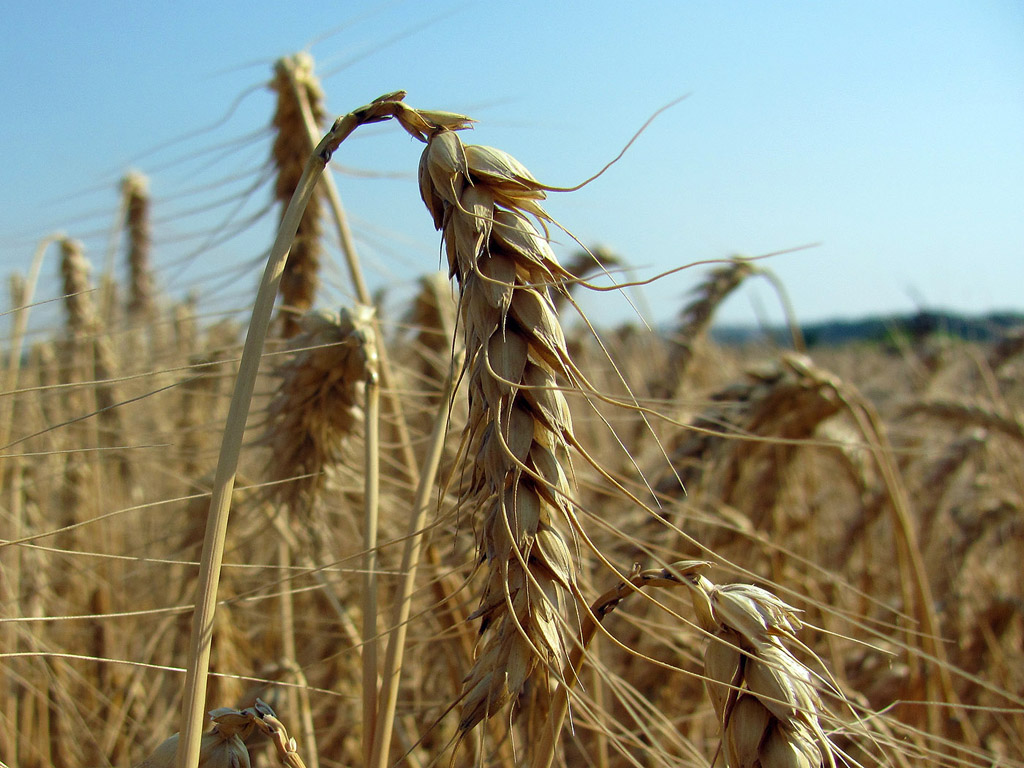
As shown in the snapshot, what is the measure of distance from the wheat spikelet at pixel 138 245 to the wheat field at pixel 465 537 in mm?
21

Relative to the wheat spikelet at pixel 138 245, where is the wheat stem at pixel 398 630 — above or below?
below

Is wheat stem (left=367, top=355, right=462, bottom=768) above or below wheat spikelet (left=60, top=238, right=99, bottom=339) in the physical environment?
below

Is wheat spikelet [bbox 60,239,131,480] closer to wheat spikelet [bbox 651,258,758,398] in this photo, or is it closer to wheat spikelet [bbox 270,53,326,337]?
wheat spikelet [bbox 270,53,326,337]

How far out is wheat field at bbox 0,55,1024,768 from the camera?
516 millimetres

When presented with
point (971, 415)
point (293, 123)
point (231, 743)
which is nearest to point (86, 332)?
point (293, 123)

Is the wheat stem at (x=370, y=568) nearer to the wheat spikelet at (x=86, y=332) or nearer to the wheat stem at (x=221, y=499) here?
the wheat stem at (x=221, y=499)

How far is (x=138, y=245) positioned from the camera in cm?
335

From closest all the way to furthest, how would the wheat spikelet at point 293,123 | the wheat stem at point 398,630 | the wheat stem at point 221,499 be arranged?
1. the wheat stem at point 221,499
2. the wheat stem at point 398,630
3. the wheat spikelet at point 293,123

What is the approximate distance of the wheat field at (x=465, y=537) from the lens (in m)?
0.52

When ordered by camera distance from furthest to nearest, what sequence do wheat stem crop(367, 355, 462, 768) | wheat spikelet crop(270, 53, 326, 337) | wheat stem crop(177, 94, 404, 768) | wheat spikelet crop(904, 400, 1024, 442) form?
1. wheat spikelet crop(904, 400, 1024, 442)
2. wheat spikelet crop(270, 53, 326, 337)
3. wheat stem crop(367, 355, 462, 768)
4. wheat stem crop(177, 94, 404, 768)

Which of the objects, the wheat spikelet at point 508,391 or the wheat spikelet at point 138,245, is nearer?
the wheat spikelet at point 508,391

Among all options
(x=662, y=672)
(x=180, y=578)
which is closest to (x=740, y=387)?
(x=662, y=672)

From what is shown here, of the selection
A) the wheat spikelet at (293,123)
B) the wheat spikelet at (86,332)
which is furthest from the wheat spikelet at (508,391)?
the wheat spikelet at (86,332)

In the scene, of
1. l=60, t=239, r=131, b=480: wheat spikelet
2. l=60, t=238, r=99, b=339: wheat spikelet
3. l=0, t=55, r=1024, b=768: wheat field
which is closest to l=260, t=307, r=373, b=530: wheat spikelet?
l=0, t=55, r=1024, b=768: wheat field
